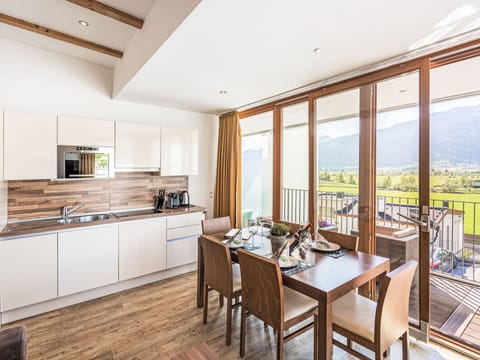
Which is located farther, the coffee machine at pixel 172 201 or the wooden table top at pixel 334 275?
the coffee machine at pixel 172 201

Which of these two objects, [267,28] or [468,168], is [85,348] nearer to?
[267,28]

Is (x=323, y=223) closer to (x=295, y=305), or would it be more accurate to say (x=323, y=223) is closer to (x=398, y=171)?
(x=398, y=171)

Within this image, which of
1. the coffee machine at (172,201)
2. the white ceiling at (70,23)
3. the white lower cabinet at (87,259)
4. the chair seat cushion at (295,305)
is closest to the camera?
the chair seat cushion at (295,305)

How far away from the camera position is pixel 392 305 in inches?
60.1

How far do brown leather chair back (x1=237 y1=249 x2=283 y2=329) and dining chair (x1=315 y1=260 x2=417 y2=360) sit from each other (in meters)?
0.42

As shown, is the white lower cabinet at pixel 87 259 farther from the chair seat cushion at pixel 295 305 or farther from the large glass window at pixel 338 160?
the large glass window at pixel 338 160

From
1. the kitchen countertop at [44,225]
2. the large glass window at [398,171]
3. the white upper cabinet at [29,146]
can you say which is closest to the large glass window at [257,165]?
the kitchen countertop at [44,225]

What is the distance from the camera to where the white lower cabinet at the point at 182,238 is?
133 inches

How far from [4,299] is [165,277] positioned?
1.65 meters

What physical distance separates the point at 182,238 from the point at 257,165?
172cm

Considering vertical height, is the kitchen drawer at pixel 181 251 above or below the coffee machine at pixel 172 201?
below

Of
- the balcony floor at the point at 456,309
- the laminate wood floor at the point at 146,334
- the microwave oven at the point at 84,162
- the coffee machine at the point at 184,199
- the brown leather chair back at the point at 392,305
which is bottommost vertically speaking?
Answer: the laminate wood floor at the point at 146,334

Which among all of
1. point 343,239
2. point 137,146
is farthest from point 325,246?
point 137,146

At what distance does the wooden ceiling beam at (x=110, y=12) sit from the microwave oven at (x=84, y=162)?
149 centimetres
